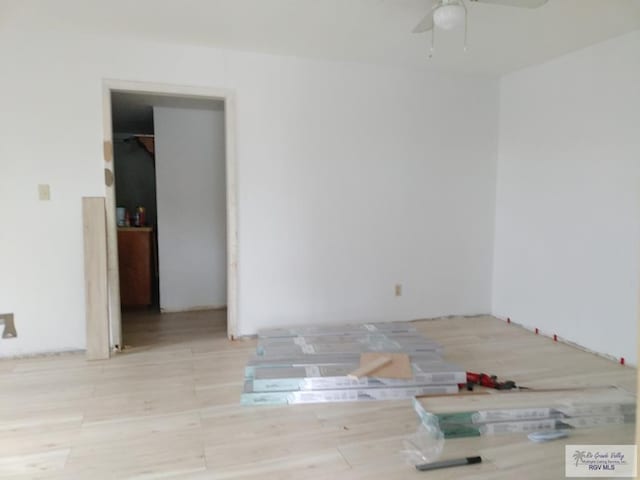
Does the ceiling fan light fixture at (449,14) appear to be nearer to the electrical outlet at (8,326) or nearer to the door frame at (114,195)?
the door frame at (114,195)

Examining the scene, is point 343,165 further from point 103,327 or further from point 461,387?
point 103,327

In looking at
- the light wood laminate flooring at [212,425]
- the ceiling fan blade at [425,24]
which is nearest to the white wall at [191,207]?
the light wood laminate flooring at [212,425]

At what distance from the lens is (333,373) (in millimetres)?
2707

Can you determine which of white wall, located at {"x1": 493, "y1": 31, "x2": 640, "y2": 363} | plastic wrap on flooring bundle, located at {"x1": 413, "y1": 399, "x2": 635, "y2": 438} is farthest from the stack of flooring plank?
white wall, located at {"x1": 493, "y1": 31, "x2": 640, "y2": 363}

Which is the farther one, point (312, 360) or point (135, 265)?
point (135, 265)

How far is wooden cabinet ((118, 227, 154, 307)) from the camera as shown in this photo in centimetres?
480

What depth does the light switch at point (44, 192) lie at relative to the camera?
3.23 meters

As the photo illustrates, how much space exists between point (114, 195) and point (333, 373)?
223 cm

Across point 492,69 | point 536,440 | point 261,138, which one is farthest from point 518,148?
point 536,440

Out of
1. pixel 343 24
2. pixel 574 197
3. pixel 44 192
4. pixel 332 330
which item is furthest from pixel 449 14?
pixel 44 192

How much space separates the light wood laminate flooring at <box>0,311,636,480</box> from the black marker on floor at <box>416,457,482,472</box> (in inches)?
1.2

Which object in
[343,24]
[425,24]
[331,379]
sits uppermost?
[343,24]

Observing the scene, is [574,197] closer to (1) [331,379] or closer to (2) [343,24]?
(2) [343,24]

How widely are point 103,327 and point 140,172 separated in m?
4.08
